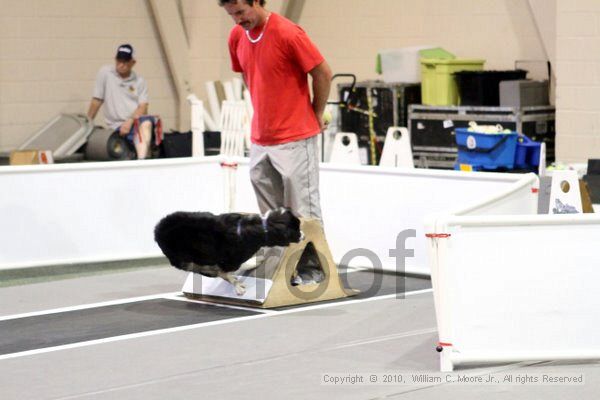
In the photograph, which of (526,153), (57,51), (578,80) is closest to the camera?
(526,153)

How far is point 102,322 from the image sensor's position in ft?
17.7

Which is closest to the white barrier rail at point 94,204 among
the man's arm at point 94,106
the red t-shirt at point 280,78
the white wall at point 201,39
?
the red t-shirt at point 280,78

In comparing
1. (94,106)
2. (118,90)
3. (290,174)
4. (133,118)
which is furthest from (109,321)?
(133,118)

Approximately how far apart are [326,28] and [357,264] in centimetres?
747

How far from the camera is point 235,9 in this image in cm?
565

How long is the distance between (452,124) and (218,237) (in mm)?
6548

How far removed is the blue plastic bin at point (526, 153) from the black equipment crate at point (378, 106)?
217 centimetres

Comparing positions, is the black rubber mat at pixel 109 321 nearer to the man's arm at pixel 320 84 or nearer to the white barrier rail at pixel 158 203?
the white barrier rail at pixel 158 203

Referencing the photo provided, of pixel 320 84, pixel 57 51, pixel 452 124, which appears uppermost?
pixel 57 51

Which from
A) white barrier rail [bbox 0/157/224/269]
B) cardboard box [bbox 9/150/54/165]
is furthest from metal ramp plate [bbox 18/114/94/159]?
white barrier rail [bbox 0/157/224/269]

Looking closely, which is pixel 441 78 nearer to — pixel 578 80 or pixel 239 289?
pixel 578 80

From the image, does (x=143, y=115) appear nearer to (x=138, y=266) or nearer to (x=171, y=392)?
(x=138, y=266)

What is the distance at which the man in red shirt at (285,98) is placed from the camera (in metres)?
5.75

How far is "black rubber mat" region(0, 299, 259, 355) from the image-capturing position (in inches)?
199
